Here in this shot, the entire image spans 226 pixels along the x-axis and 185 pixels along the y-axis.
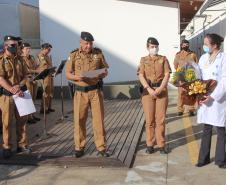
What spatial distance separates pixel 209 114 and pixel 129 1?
9.56m

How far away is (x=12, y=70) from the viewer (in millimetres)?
7039

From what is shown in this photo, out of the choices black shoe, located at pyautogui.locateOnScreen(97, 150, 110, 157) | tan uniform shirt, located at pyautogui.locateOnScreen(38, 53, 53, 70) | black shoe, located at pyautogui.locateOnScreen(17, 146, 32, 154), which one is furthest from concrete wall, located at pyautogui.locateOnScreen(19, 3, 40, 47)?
black shoe, located at pyautogui.locateOnScreen(97, 150, 110, 157)

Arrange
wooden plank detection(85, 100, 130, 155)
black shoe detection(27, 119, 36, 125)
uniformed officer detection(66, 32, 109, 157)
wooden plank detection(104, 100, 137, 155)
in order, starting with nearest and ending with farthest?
uniformed officer detection(66, 32, 109, 157)
wooden plank detection(104, 100, 137, 155)
wooden plank detection(85, 100, 130, 155)
black shoe detection(27, 119, 36, 125)

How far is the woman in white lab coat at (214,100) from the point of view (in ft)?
20.8

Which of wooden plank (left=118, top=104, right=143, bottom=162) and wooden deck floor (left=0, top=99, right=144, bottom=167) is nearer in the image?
wooden deck floor (left=0, top=99, right=144, bottom=167)

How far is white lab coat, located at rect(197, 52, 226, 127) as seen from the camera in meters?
6.33

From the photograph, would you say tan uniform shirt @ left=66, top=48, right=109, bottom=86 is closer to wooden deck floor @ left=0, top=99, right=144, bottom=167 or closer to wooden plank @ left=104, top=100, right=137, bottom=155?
wooden deck floor @ left=0, top=99, right=144, bottom=167

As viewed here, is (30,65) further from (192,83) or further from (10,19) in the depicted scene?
(10,19)

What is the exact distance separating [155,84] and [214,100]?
1151mm

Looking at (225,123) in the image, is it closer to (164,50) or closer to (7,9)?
(164,50)

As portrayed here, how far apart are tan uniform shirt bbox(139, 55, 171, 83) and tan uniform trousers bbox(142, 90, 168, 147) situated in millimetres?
252

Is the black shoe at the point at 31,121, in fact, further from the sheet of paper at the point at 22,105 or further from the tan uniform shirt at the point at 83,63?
the tan uniform shirt at the point at 83,63

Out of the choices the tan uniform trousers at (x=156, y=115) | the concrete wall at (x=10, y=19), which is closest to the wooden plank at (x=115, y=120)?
the tan uniform trousers at (x=156, y=115)

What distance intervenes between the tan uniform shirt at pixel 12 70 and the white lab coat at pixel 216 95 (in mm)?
2837
